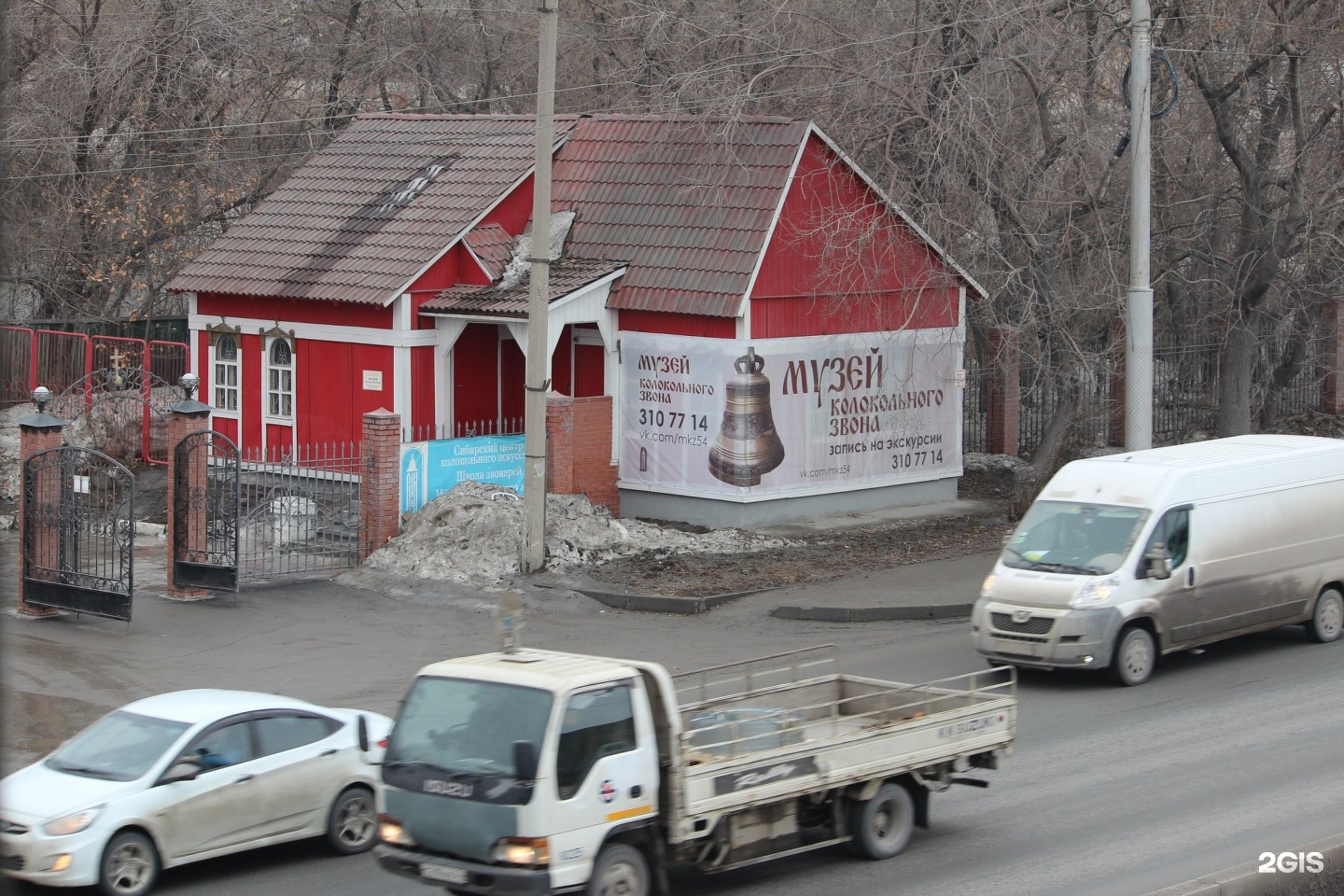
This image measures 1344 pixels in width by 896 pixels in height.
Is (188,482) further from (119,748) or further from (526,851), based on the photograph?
(526,851)

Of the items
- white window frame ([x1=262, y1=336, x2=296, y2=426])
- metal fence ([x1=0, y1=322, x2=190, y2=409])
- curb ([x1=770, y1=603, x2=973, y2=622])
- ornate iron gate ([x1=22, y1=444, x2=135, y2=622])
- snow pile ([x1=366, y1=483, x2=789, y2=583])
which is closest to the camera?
ornate iron gate ([x1=22, y1=444, x2=135, y2=622])

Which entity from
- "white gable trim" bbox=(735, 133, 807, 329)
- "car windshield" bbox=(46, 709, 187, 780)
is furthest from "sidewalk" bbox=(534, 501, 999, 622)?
"car windshield" bbox=(46, 709, 187, 780)

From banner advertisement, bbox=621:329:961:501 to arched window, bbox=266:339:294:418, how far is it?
5495 millimetres

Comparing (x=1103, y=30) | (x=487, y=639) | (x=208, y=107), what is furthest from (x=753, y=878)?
(x=208, y=107)

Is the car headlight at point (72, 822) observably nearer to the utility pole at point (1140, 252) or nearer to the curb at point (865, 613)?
the curb at point (865, 613)

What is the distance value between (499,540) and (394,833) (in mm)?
11692

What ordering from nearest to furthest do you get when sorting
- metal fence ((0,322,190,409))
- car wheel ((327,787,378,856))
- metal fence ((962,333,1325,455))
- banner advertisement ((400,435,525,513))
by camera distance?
car wheel ((327,787,378,856)), banner advertisement ((400,435,525,513)), metal fence ((962,333,1325,455)), metal fence ((0,322,190,409))

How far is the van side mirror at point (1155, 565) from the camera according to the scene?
14812mm

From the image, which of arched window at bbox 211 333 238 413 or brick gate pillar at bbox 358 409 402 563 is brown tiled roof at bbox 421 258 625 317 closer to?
brick gate pillar at bbox 358 409 402 563

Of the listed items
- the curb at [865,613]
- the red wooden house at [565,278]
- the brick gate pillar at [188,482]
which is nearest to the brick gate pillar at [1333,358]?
the red wooden house at [565,278]

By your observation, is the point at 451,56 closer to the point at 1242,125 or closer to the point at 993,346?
the point at 993,346

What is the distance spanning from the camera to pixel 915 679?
15180 mm

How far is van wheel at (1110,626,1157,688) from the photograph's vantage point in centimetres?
1473

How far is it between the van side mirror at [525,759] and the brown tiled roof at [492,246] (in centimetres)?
1620
